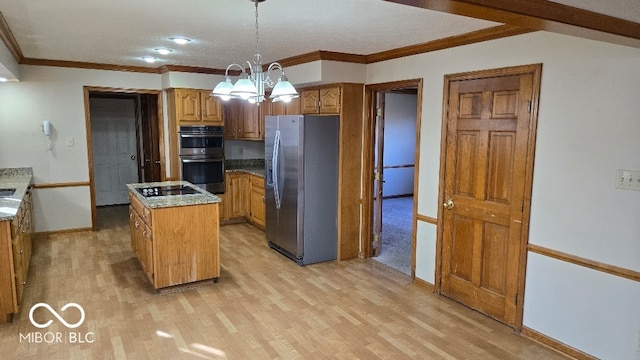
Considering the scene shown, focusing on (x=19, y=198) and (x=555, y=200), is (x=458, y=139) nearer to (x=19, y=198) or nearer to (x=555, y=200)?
(x=555, y=200)

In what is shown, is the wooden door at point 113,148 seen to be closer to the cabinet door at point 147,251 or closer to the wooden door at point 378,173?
the cabinet door at point 147,251

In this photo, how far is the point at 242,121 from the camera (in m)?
6.56

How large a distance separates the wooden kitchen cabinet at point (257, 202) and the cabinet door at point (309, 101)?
1371 millimetres

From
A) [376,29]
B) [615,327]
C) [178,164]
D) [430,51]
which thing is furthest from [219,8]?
[178,164]

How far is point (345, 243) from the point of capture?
4875 millimetres

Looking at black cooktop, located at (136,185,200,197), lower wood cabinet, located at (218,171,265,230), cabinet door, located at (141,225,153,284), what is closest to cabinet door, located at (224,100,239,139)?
lower wood cabinet, located at (218,171,265,230)

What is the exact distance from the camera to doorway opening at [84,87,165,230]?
7.40 metres

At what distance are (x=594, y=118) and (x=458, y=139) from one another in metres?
1.11

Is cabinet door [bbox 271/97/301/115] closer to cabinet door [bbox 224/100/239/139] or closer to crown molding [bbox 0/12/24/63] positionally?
cabinet door [bbox 224/100/239/139]

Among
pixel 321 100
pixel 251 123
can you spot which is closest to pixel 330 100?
pixel 321 100

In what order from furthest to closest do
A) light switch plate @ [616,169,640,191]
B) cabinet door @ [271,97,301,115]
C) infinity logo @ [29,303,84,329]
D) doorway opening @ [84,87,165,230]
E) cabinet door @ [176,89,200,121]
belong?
doorway opening @ [84,87,165,230] < cabinet door @ [176,89,200,121] < cabinet door @ [271,97,301,115] < infinity logo @ [29,303,84,329] < light switch plate @ [616,169,640,191]

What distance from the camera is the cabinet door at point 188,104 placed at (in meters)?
5.93

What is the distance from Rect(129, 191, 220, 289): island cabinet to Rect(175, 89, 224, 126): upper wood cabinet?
2.30m

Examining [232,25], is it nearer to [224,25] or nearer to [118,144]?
[224,25]
